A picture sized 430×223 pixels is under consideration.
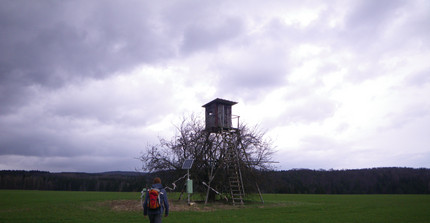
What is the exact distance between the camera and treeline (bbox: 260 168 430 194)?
86.6 metres

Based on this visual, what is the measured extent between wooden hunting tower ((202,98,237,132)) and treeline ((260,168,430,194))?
52.8m

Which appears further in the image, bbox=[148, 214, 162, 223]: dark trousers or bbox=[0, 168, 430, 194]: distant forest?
bbox=[0, 168, 430, 194]: distant forest

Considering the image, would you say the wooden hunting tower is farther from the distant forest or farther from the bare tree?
the distant forest

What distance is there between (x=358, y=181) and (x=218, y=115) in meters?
85.9

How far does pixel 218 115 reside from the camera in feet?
89.0

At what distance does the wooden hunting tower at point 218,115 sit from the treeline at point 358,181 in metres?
52.8

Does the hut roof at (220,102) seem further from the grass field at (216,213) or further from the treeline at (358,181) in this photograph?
the treeline at (358,181)

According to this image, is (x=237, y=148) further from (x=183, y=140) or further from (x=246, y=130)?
(x=183, y=140)

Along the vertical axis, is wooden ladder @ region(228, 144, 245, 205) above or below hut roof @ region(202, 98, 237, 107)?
below

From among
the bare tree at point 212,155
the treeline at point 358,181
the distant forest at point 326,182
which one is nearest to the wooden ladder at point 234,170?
the bare tree at point 212,155

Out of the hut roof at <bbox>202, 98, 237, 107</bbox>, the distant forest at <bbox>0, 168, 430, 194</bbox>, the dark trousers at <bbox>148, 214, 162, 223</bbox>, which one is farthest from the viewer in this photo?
the distant forest at <bbox>0, 168, 430, 194</bbox>

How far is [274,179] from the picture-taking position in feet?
96.0

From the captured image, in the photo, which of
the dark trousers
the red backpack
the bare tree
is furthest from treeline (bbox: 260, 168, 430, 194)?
the red backpack

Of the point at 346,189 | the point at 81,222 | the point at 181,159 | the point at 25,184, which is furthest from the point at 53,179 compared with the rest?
the point at 81,222
